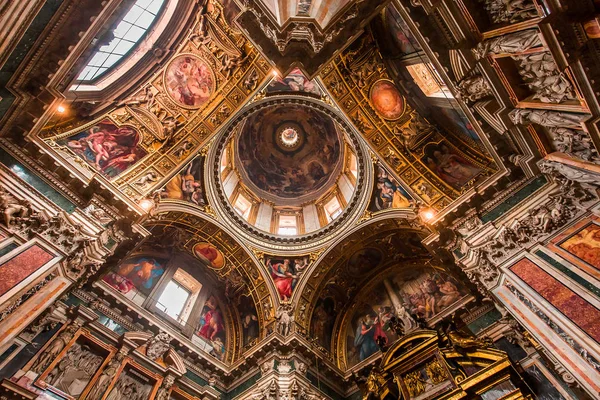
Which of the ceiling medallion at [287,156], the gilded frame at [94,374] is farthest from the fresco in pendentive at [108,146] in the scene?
the gilded frame at [94,374]

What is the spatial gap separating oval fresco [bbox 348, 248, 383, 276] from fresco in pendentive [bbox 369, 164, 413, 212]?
2.05m

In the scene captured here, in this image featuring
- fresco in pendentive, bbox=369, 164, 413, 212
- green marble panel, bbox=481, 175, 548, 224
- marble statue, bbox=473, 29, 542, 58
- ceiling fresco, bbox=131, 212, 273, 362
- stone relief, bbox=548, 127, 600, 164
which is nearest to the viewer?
marble statue, bbox=473, 29, 542, 58

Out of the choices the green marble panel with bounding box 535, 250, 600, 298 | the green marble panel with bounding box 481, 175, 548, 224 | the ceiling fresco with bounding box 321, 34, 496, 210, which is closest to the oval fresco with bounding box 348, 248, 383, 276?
the ceiling fresco with bounding box 321, 34, 496, 210

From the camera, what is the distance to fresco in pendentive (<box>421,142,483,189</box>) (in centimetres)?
1086

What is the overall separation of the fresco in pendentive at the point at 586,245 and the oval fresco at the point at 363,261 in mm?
8008


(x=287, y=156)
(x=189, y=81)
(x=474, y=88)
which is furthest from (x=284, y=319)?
(x=287, y=156)

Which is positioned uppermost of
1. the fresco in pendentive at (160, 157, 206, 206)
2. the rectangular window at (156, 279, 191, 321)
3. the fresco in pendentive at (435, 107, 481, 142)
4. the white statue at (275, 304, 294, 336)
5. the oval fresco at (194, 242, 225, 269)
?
the fresco in pendentive at (160, 157, 206, 206)

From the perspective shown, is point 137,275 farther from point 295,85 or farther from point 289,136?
point 289,136

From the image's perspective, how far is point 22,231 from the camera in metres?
7.51

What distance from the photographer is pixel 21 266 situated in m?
7.01

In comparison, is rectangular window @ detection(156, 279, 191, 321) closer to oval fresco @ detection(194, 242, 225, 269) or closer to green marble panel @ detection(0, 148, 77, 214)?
oval fresco @ detection(194, 242, 225, 269)

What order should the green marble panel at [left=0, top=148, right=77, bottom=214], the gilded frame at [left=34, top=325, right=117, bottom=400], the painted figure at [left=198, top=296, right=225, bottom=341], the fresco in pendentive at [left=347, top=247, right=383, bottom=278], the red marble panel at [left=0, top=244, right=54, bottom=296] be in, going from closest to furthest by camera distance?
the red marble panel at [left=0, top=244, right=54, bottom=296] < the gilded frame at [left=34, top=325, right=117, bottom=400] < the green marble panel at [left=0, top=148, right=77, bottom=214] < the painted figure at [left=198, top=296, right=225, bottom=341] < the fresco in pendentive at [left=347, top=247, right=383, bottom=278]

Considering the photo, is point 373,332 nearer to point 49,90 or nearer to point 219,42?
point 219,42

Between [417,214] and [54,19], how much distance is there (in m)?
10.9
